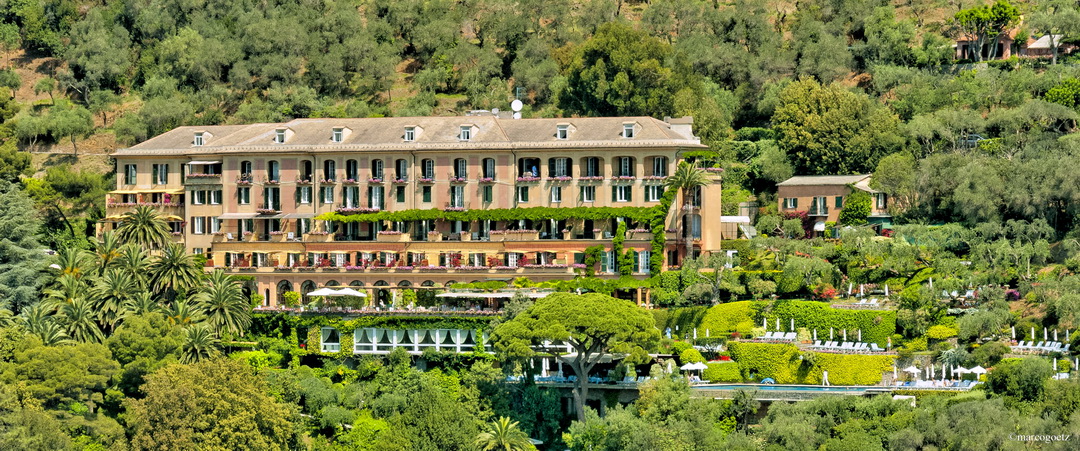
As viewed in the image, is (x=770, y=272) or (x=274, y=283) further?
(x=274, y=283)

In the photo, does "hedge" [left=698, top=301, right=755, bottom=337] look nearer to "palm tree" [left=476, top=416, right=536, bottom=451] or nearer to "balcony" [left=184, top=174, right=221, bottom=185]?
"palm tree" [left=476, top=416, right=536, bottom=451]

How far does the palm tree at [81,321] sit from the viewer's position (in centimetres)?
9144

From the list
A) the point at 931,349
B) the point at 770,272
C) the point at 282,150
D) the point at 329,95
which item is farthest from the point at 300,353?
the point at 329,95

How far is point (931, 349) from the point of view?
281 ft

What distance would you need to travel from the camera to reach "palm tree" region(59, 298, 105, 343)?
9144 cm

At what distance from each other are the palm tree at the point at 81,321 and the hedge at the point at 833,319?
34358 millimetres

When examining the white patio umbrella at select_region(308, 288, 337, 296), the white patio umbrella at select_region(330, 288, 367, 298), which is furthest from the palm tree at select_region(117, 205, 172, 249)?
the white patio umbrella at select_region(330, 288, 367, 298)

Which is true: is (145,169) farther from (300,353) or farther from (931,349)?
(931,349)

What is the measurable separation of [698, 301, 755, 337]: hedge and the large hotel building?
7149 millimetres

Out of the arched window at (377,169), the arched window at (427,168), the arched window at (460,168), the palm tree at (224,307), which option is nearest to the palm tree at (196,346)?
the palm tree at (224,307)

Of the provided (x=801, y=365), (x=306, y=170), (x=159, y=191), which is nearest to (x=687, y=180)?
(x=801, y=365)

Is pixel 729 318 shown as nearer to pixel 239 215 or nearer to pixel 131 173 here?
pixel 239 215

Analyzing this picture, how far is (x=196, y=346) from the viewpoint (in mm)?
90625

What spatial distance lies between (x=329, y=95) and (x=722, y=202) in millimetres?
37851
